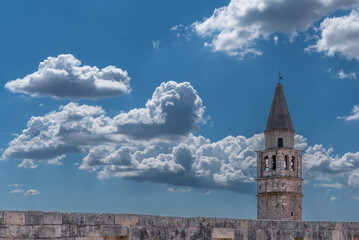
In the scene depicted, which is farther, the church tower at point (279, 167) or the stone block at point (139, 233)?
the church tower at point (279, 167)

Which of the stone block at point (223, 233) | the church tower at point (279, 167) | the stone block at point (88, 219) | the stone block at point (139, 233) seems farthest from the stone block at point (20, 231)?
the church tower at point (279, 167)

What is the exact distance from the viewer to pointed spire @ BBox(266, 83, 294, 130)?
58781mm

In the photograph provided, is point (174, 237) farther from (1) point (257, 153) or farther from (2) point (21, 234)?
(1) point (257, 153)

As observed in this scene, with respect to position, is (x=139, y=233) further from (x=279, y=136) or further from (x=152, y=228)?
(x=279, y=136)

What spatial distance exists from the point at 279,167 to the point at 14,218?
51.9 meters

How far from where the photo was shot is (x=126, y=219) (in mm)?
8922

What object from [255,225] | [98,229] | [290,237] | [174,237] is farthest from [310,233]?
[98,229]

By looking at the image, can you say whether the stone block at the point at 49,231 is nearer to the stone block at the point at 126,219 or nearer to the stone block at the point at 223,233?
the stone block at the point at 126,219

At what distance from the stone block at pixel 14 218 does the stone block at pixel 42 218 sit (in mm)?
74

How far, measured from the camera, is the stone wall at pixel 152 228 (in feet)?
26.1

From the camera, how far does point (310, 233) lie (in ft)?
36.2

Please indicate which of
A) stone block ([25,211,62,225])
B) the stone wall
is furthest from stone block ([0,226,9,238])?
stone block ([25,211,62,225])

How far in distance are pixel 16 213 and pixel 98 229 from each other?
1361 mm

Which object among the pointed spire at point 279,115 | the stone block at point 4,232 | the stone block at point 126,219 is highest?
the pointed spire at point 279,115
